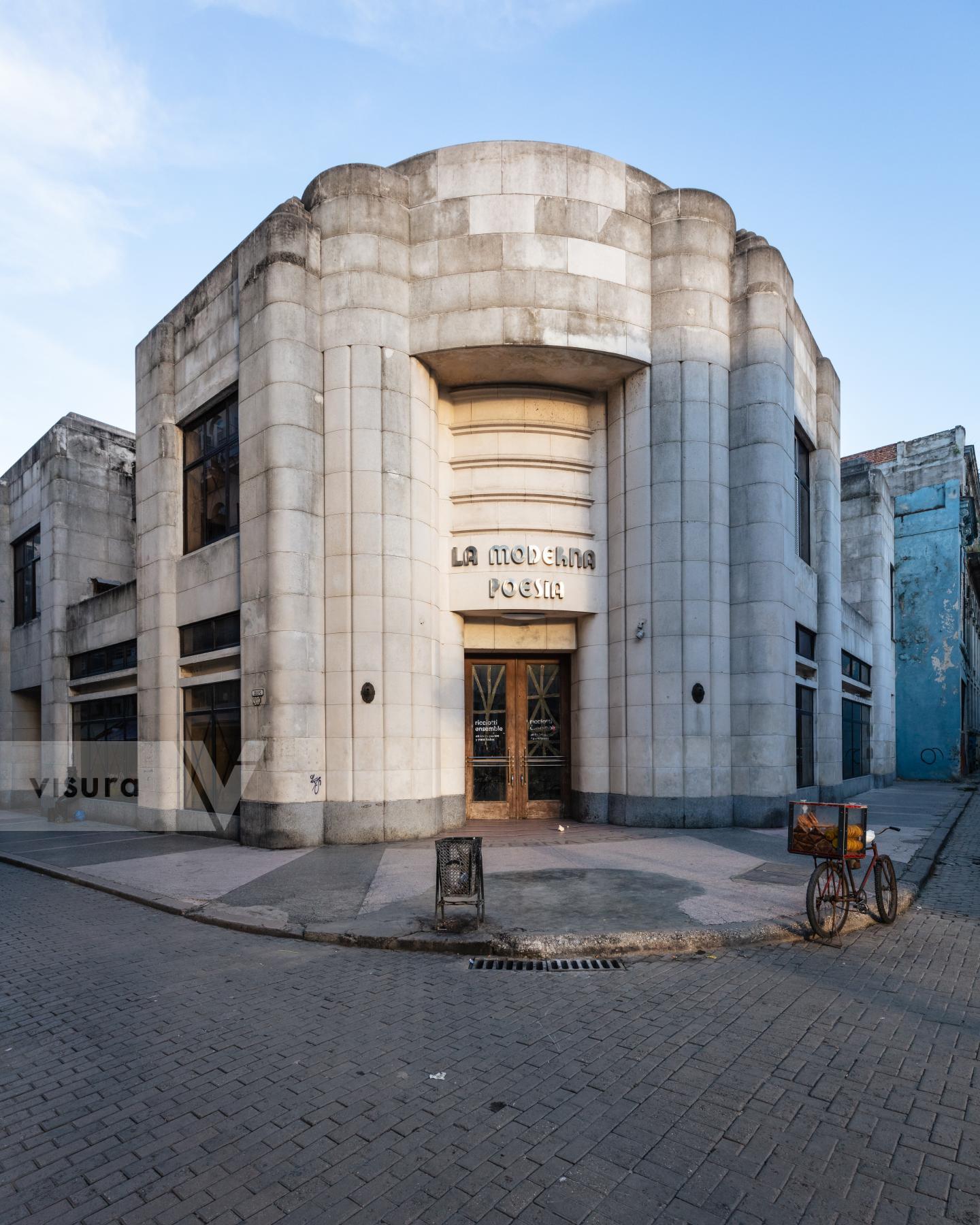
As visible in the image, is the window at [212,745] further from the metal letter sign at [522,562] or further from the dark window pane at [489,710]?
the metal letter sign at [522,562]

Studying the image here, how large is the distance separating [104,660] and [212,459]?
717 centimetres

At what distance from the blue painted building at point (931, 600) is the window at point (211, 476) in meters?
32.4

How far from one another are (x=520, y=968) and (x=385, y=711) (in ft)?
25.5

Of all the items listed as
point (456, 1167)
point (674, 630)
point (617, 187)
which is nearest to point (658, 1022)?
point (456, 1167)

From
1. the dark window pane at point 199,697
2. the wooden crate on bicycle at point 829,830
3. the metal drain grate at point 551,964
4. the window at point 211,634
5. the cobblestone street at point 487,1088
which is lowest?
the metal drain grate at point 551,964

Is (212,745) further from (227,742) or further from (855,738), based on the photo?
(855,738)

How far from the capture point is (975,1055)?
17.4ft

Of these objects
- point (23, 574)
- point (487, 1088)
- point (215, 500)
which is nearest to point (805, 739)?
point (215, 500)

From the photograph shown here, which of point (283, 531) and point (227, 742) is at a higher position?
point (283, 531)

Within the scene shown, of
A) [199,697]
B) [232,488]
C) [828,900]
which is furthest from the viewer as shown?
[199,697]

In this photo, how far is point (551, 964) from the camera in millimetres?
7363

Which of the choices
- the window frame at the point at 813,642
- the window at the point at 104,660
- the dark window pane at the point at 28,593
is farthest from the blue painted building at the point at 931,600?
the dark window pane at the point at 28,593

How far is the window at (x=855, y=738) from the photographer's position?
25.1m

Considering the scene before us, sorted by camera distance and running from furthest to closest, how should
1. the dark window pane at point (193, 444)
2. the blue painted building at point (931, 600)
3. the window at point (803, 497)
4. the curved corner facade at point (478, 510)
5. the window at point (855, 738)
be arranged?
the blue painted building at point (931, 600), the window at point (855, 738), the window at point (803, 497), the dark window pane at point (193, 444), the curved corner facade at point (478, 510)
